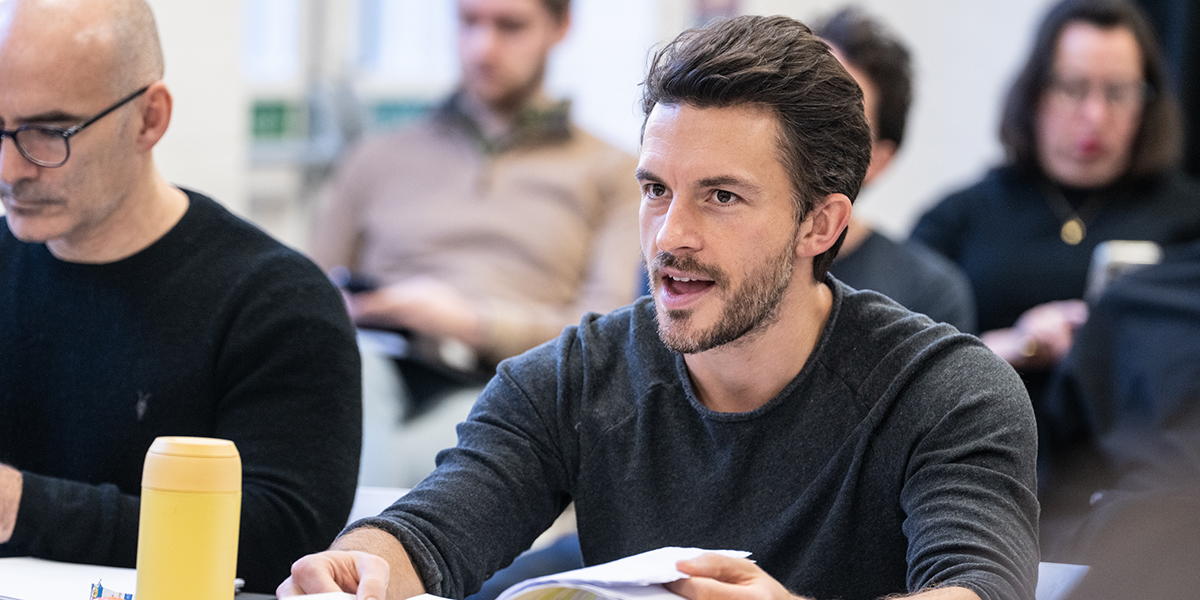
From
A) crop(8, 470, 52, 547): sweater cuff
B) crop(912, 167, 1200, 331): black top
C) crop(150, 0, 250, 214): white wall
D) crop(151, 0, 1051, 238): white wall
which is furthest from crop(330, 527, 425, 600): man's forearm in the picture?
crop(912, 167, 1200, 331): black top

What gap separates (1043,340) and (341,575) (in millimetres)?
1895

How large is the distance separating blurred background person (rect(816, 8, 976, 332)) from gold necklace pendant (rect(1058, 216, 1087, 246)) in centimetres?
53

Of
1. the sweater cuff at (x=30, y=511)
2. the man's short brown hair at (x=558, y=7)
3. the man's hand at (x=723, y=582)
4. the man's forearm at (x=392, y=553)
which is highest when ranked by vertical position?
the man's short brown hair at (x=558, y=7)

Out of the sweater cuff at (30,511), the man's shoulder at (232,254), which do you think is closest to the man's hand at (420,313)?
the man's shoulder at (232,254)

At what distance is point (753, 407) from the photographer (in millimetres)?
1309

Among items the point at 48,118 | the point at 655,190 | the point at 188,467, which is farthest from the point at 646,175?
the point at 48,118

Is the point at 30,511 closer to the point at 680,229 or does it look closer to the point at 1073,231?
the point at 680,229

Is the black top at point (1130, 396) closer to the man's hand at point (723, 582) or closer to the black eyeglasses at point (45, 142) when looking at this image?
the man's hand at point (723, 582)

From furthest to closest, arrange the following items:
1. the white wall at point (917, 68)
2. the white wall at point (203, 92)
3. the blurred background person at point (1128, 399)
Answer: the white wall at point (917, 68) → the white wall at point (203, 92) → the blurred background person at point (1128, 399)

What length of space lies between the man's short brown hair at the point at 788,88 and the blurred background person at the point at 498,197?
1360mm

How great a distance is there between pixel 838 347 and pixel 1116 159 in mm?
1940

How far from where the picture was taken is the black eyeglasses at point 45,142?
1.36 metres

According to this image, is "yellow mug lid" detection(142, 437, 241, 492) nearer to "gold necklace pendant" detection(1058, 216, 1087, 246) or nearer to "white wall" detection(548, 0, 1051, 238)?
"gold necklace pendant" detection(1058, 216, 1087, 246)

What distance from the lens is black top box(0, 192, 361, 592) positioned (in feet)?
4.50
